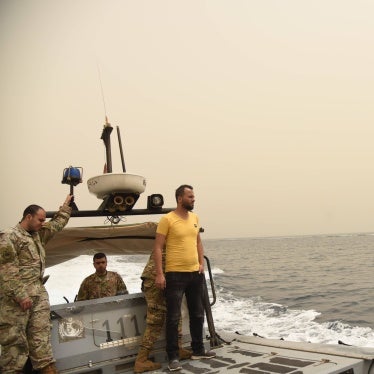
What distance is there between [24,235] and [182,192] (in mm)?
1632

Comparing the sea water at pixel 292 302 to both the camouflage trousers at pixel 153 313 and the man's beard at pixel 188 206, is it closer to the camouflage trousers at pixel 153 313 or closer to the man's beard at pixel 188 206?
the camouflage trousers at pixel 153 313

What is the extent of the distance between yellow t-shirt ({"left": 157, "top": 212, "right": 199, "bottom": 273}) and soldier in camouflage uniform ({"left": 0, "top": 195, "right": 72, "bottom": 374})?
1248 millimetres

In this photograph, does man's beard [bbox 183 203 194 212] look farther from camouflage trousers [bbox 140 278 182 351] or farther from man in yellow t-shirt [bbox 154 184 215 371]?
camouflage trousers [bbox 140 278 182 351]

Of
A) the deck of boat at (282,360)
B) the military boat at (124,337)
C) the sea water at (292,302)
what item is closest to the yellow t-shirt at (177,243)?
the military boat at (124,337)

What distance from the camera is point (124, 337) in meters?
5.10

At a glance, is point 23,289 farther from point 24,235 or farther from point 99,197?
point 99,197

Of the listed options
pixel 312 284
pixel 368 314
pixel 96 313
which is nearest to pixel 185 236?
pixel 96 313

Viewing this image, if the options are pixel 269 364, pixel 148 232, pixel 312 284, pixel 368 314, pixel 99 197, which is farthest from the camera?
pixel 312 284

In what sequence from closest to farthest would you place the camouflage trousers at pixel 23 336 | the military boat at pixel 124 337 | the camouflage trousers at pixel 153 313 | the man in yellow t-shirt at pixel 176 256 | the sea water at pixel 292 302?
the camouflage trousers at pixel 23 336 → the military boat at pixel 124 337 → the man in yellow t-shirt at pixel 176 256 → the camouflage trousers at pixel 153 313 → the sea water at pixel 292 302

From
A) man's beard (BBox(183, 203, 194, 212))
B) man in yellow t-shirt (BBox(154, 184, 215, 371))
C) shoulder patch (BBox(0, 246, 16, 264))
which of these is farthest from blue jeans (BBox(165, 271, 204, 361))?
shoulder patch (BBox(0, 246, 16, 264))

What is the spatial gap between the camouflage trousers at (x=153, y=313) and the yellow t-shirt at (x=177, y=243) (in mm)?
399

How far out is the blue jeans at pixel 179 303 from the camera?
4.77m

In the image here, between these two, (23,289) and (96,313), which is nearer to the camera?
(23,289)

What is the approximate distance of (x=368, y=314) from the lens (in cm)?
1398
